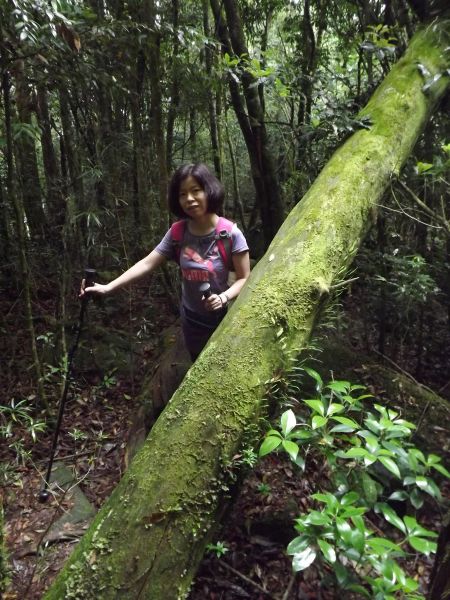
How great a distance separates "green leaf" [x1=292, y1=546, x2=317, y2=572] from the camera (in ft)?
4.88

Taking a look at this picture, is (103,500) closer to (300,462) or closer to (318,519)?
(300,462)

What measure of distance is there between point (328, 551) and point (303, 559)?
13cm

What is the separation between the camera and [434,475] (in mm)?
3385

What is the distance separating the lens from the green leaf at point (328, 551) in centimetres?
142

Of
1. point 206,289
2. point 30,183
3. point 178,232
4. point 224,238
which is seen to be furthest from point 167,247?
point 30,183

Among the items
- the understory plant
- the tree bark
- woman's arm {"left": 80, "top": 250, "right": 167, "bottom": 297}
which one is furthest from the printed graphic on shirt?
the tree bark

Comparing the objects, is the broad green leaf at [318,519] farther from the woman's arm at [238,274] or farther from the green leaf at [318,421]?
the woman's arm at [238,274]

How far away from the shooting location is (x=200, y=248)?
284 cm

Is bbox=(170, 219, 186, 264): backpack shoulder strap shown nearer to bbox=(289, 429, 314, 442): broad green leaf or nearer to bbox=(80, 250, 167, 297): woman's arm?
bbox=(80, 250, 167, 297): woman's arm

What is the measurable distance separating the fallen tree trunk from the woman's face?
552 millimetres

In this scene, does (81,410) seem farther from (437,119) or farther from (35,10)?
(437,119)

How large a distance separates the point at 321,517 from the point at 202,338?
74.5 inches

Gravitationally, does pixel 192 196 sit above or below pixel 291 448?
above

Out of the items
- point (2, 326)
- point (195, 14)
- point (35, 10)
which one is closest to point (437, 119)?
point (35, 10)
